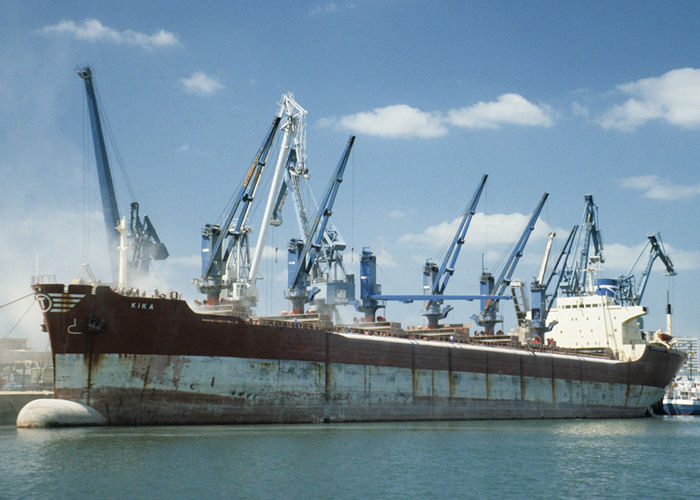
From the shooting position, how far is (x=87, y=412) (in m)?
33.6

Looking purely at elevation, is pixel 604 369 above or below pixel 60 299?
below

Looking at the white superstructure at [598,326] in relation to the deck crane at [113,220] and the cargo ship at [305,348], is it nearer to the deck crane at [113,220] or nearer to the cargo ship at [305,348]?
the cargo ship at [305,348]

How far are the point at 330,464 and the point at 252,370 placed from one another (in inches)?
466

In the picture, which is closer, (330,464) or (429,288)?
(330,464)

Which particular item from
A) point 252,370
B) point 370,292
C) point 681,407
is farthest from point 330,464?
point 681,407

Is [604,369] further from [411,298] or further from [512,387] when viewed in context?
[411,298]

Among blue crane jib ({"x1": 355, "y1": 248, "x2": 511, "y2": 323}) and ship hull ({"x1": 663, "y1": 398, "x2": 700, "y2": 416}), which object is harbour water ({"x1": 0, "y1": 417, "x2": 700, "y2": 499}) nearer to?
blue crane jib ({"x1": 355, "y1": 248, "x2": 511, "y2": 323})

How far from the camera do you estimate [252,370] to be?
1467 inches

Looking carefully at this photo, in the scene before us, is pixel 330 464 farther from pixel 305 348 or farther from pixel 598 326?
pixel 598 326

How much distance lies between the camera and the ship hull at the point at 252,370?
3372cm

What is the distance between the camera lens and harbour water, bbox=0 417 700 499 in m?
22.2

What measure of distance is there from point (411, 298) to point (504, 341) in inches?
320

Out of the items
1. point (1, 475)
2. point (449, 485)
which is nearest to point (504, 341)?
point (449, 485)

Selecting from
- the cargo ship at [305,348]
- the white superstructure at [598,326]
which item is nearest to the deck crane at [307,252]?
the cargo ship at [305,348]
